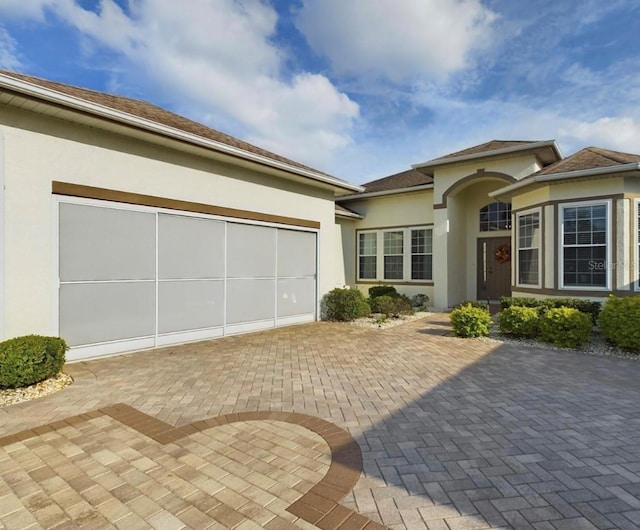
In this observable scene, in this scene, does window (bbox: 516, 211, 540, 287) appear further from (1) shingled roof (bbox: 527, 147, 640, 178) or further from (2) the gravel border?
(2) the gravel border

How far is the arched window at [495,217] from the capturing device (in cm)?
Answer: 1388

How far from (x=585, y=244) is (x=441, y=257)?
15.0ft

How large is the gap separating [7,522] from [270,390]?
2.90m

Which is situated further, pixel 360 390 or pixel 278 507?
pixel 360 390

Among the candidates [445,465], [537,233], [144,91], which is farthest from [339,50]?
[445,465]

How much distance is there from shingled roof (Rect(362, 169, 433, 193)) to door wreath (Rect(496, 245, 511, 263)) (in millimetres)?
3736

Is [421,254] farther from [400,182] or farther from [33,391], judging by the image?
[33,391]

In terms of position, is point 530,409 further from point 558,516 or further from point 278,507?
point 278,507

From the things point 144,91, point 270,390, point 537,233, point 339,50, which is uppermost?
point 339,50

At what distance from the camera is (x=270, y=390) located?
4.92m

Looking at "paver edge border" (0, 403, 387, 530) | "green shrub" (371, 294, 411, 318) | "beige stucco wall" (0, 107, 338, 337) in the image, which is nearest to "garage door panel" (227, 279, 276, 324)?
"beige stucco wall" (0, 107, 338, 337)

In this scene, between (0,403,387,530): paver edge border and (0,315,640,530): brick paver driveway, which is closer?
(0,403,387,530): paver edge border

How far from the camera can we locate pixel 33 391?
4711mm

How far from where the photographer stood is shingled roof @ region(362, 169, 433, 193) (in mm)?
14942
